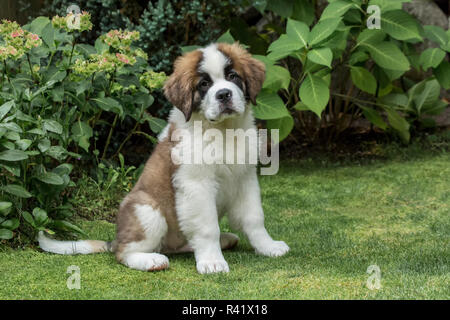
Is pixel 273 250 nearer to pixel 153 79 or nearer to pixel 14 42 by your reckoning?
pixel 153 79

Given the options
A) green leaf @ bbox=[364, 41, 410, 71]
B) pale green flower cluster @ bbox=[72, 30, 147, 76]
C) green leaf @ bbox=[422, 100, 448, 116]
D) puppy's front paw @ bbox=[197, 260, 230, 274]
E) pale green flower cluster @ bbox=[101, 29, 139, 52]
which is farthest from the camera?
green leaf @ bbox=[422, 100, 448, 116]

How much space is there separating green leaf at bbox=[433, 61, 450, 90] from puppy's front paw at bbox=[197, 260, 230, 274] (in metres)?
4.18

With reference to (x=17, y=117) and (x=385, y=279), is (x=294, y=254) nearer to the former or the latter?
(x=385, y=279)

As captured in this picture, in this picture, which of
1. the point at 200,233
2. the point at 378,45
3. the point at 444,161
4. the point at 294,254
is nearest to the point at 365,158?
the point at 444,161

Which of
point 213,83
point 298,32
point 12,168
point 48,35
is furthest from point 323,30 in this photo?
point 12,168

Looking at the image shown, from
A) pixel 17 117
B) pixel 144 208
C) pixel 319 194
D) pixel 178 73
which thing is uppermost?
pixel 178 73

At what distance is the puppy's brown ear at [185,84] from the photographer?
4164 millimetres

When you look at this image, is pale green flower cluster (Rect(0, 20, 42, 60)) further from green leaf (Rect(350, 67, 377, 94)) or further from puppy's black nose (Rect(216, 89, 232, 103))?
green leaf (Rect(350, 67, 377, 94))

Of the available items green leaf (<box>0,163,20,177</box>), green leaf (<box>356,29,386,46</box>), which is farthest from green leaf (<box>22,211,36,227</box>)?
green leaf (<box>356,29,386,46</box>)

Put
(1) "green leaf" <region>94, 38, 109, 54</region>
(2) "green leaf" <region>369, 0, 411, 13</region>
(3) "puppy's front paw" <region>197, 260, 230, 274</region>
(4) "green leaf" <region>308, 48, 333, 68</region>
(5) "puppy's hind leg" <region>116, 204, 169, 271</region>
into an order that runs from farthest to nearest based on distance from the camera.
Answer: (2) "green leaf" <region>369, 0, 411, 13</region> → (4) "green leaf" <region>308, 48, 333, 68</region> → (1) "green leaf" <region>94, 38, 109, 54</region> → (5) "puppy's hind leg" <region>116, 204, 169, 271</region> → (3) "puppy's front paw" <region>197, 260, 230, 274</region>

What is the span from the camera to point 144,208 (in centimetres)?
418

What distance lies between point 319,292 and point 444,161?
4.26m

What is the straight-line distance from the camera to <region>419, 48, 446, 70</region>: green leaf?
6.89 meters

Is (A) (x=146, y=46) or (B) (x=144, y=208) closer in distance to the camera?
(B) (x=144, y=208)
